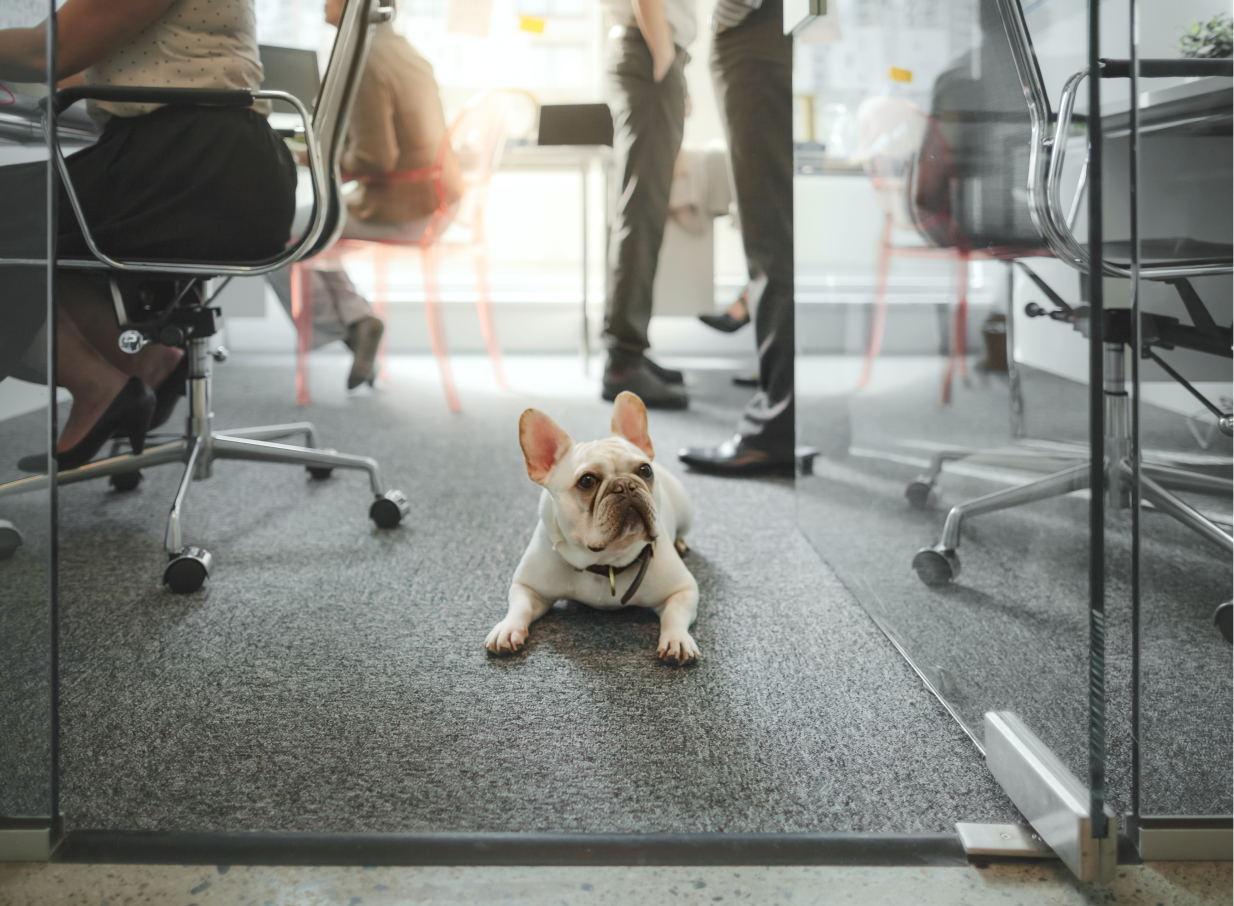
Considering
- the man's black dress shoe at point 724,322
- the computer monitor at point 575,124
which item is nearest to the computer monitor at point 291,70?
the computer monitor at point 575,124

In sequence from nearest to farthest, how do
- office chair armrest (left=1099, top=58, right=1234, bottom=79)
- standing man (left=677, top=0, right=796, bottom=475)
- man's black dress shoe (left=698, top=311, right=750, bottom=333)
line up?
office chair armrest (left=1099, top=58, right=1234, bottom=79)
standing man (left=677, top=0, right=796, bottom=475)
man's black dress shoe (left=698, top=311, right=750, bottom=333)

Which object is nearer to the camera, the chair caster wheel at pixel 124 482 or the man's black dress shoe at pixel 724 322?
the chair caster wheel at pixel 124 482

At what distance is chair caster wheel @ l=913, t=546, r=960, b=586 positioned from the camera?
91 cm

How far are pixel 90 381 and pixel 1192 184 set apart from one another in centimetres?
134

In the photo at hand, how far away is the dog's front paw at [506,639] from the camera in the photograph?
1033mm

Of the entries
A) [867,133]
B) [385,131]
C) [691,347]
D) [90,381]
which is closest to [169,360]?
[90,381]

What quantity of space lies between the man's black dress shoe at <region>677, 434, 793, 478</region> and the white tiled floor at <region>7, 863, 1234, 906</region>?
1282mm

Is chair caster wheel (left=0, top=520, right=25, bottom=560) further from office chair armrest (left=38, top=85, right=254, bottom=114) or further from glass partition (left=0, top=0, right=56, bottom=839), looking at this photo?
office chair armrest (left=38, top=85, right=254, bottom=114)

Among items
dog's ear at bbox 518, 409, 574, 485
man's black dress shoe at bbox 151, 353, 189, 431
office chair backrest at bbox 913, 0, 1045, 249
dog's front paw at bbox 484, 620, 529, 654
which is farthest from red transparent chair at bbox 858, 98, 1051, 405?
man's black dress shoe at bbox 151, 353, 189, 431

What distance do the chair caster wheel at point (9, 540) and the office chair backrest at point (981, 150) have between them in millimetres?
849

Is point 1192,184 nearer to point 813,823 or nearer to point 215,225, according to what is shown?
point 813,823

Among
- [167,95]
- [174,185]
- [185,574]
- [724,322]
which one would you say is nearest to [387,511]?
[185,574]

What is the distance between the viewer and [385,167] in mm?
2406

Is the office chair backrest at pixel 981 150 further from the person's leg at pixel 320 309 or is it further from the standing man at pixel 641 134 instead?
the person's leg at pixel 320 309
